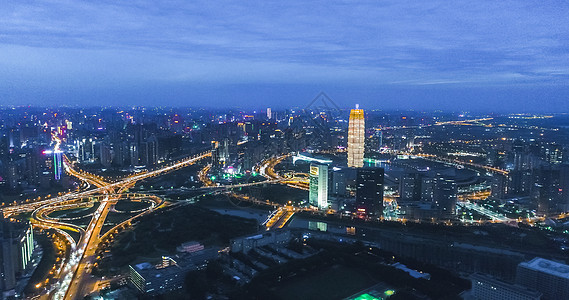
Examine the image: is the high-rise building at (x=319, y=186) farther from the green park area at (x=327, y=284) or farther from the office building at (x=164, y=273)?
the office building at (x=164, y=273)

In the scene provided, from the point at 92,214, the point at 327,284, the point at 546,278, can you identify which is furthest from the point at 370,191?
the point at 92,214

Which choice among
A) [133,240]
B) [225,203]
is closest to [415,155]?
[225,203]

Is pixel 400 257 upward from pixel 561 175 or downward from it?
downward

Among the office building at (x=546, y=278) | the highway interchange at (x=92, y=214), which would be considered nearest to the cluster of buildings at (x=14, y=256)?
the highway interchange at (x=92, y=214)

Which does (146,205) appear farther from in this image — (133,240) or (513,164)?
(513,164)

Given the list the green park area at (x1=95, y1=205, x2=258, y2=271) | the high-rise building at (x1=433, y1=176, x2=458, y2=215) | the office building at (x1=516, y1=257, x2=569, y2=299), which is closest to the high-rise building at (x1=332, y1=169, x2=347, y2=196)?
the high-rise building at (x1=433, y1=176, x2=458, y2=215)

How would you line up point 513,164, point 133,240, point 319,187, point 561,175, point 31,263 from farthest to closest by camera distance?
point 513,164 < point 319,187 < point 561,175 < point 133,240 < point 31,263

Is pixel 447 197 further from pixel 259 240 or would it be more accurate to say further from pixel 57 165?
pixel 57 165
